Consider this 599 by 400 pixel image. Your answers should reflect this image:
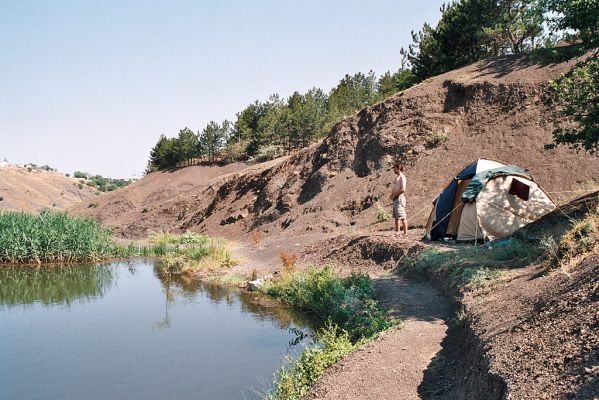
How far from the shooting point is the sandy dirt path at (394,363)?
6.39 metres

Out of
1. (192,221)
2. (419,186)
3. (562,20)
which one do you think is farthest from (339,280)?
(192,221)

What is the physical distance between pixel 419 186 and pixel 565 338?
60.3ft

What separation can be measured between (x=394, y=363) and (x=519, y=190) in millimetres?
8546

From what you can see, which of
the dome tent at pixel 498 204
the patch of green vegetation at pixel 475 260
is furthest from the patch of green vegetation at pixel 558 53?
the patch of green vegetation at pixel 475 260

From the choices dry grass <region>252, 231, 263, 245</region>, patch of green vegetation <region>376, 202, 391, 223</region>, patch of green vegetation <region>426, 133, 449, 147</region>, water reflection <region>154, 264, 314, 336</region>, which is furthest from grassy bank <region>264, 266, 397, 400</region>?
patch of green vegetation <region>426, 133, 449, 147</region>

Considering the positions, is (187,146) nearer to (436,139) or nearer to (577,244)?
(436,139)

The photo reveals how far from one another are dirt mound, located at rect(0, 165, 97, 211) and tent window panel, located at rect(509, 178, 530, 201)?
58.3 metres

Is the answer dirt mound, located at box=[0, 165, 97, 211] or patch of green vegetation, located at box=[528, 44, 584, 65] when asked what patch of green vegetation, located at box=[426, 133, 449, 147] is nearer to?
patch of green vegetation, located at box=[528, 44, 584, 65]

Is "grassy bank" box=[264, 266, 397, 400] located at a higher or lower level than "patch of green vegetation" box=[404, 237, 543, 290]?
lower

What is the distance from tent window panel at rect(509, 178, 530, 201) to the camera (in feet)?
45.2

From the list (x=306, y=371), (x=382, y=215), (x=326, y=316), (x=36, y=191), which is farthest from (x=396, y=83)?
(x=36, y=191)

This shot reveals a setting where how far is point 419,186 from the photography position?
22.8 m

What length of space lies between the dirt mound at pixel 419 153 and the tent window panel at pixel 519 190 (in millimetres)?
5444

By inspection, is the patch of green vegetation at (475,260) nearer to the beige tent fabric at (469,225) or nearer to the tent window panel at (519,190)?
the beige tent fabric at (469,225)
